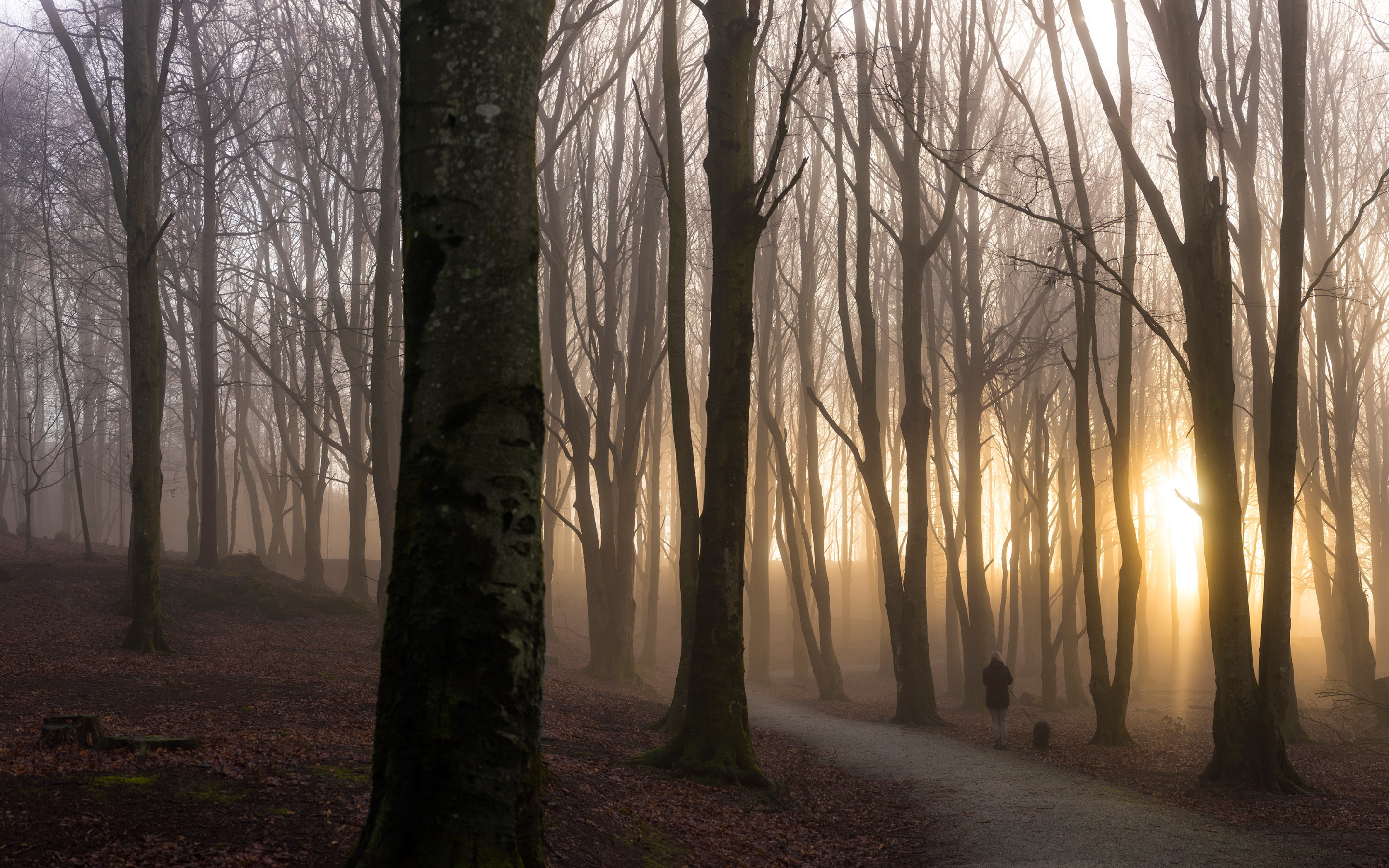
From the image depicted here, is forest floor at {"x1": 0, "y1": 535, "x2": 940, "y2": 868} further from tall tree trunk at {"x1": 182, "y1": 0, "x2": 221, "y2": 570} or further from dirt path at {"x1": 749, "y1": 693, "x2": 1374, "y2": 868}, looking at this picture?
tall tree trunk at {"x1": 182, "y1": 0, "x2": 221, "y2": 570}

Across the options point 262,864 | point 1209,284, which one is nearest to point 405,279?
point 262,864

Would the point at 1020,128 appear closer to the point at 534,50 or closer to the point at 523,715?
the point at 534,50

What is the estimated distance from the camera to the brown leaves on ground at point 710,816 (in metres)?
5.29

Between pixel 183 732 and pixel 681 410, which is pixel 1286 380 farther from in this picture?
pixel 183 732

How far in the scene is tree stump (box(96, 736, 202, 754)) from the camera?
5465 millimetres

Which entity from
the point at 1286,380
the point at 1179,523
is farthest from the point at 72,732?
the point at 1179,523

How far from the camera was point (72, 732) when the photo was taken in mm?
5629

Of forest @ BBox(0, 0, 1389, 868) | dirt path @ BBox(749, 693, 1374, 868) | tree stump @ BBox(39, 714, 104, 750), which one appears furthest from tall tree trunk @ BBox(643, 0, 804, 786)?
tree stump @ BBox(39, 714, 104, 750)

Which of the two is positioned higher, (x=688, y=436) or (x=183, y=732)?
(x=688, y=436)

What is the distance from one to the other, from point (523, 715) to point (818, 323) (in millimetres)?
24750

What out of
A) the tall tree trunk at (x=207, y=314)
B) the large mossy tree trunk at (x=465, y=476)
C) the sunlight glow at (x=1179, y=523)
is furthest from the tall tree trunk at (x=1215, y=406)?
A: the sunlight glow at (x=1179, y=523)

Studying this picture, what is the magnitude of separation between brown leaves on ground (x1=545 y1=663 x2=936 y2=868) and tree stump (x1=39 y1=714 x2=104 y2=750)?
309cm

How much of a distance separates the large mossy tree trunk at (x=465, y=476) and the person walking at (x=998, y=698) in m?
10.4

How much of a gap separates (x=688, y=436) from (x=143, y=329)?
747 centimetres
